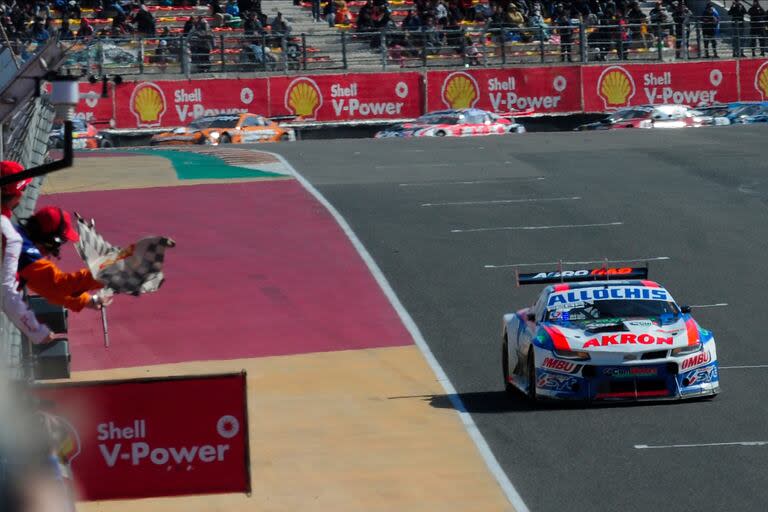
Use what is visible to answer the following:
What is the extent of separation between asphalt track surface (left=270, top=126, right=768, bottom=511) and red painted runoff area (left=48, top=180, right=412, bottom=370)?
0.75 metres

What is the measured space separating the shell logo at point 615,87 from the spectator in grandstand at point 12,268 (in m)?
39.5

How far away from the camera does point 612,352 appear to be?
15.5 metres

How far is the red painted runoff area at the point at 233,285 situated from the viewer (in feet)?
65.6

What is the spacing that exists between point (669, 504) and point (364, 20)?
3677cm

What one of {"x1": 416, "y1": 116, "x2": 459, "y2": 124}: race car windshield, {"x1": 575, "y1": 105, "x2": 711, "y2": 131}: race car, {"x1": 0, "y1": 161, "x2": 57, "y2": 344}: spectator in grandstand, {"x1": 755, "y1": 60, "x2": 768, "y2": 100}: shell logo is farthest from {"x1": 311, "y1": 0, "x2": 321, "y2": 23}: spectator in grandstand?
{"x1": 0, "y1": 161, "x2": 57, "y2": 344}: spectator in grandstand

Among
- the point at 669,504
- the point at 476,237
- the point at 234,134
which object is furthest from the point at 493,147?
the point at 669,504

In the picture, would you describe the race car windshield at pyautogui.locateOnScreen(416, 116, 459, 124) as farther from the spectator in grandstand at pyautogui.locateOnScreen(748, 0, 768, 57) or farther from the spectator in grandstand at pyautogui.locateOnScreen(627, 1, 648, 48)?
the spectator in grandstand at pyautogui.locateOnScreen(748, 0, 768, 57)

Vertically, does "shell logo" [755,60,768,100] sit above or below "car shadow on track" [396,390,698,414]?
above

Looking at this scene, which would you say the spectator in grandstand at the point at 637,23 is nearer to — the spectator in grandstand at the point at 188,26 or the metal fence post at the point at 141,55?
the spectator in grandstand at the point at 188,26

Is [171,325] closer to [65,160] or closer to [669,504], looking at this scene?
[669,504]

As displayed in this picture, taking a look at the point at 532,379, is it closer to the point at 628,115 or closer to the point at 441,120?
the point at 441,120

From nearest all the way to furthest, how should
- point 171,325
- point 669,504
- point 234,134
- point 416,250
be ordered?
point 669,504, point 171,325, point 416,250, point 234,134

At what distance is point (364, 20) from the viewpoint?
47.4 meters

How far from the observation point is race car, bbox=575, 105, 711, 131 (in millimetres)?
42625
